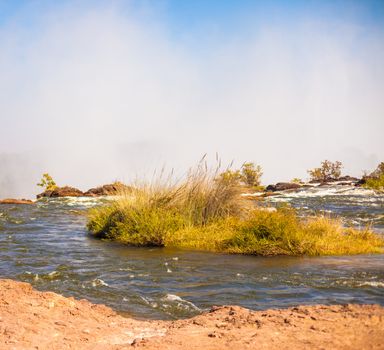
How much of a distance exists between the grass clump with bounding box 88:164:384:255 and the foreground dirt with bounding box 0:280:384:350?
19.1 feet

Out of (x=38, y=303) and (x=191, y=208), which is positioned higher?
(x=191, y=208)

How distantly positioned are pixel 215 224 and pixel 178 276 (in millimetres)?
4753

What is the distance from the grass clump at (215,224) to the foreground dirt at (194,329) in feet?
19.1

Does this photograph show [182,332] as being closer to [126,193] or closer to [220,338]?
[220,338]

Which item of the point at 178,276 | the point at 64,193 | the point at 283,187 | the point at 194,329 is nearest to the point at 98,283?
the point at 178,276

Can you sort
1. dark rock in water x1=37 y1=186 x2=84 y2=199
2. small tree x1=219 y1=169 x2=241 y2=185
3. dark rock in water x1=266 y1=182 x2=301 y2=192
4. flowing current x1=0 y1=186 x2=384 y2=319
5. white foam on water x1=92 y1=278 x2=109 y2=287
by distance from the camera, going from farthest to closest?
dark rock in water x1=266 y1=182 x2=301 y2=192 < dark rock in water x1=37 y1=186 x2=84 y2=199 < small tree x1=219 y1=169 x2=241 y2=185 < white foam on water x1=92 y1=278 x2=109 y2=287 < flowing current x1=0 y1=186 x2=384 y2=319

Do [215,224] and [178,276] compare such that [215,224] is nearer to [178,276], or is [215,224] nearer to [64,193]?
[178,276]

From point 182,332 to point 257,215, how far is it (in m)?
7.25

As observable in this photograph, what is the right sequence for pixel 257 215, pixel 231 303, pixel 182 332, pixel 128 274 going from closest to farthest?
pixel 182 332, pixel 231 303, pixel 128 274, pixel 257 215

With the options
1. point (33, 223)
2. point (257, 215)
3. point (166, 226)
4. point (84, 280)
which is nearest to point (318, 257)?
point (257, 215)

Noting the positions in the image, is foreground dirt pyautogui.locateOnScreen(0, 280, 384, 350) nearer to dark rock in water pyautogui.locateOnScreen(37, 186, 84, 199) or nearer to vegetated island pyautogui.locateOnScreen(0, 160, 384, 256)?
vegetated island pyautogui.locateOnScreen(0, 160, 384, 256)

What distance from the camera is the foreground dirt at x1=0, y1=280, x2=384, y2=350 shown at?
13.1ft

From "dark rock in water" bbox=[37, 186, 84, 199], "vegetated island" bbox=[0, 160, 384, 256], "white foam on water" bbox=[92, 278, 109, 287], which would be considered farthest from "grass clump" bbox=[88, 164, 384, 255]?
"dark rock in water" bbox=[37, 186, 84, 199]

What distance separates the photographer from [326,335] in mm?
4062
